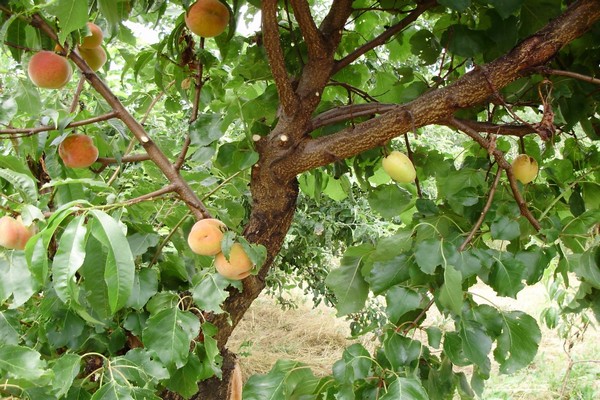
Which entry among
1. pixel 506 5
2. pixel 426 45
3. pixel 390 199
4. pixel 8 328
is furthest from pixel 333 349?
pixel 506 5

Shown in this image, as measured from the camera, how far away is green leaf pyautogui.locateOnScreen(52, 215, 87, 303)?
2.18 ft

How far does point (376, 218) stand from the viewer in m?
3.86

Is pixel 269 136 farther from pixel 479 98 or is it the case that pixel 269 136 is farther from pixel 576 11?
pixel 576 11

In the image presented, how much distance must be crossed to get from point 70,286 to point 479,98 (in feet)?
2.35

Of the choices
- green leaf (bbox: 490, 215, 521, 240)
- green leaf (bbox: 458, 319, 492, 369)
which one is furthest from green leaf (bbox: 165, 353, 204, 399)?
green leaf (bbox: 490, 215, 521, 240)

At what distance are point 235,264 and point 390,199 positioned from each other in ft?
1.46

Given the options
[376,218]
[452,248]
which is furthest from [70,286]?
[376,218]

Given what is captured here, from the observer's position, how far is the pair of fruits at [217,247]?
0.99 meters

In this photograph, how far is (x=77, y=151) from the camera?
3.52 ft

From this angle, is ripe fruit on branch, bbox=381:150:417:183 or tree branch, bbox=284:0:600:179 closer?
tree branch, bbox=284:0:600:179

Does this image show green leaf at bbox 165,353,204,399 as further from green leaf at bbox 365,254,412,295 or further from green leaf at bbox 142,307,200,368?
green leaf at bbox 365,254,412,295

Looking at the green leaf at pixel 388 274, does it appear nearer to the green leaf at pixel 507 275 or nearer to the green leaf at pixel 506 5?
the green leaf at pixel 507 275

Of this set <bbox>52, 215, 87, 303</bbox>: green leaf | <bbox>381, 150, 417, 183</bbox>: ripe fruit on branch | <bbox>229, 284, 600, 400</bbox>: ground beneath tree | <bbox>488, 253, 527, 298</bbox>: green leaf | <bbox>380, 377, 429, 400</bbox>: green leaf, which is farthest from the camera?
<bbox>229, 284, 600, 400</bbox>: ground beneath tree

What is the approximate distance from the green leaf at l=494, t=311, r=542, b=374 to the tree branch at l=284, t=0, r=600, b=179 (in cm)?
38
